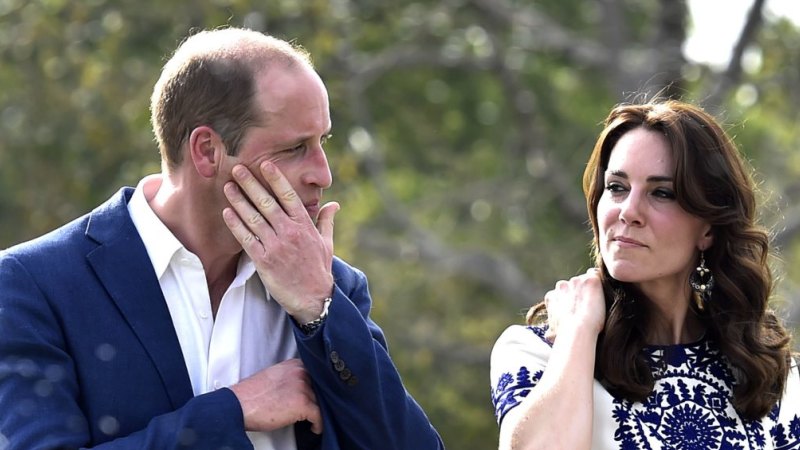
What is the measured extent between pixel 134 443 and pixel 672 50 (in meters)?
13.5

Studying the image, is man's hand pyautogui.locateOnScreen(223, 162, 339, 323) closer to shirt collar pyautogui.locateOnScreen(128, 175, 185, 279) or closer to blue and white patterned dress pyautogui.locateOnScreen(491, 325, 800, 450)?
shirt collar pyautogui.locateOnScreen(128, 175, 185, 279)

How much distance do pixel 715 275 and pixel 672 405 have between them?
1.43 feet

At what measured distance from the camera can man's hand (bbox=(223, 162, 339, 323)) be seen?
390cm

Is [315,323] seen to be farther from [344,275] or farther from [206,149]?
[206,149]

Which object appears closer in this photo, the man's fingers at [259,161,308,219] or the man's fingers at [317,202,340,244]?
the man's fingers at [259,161,308,219]

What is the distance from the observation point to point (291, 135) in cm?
397

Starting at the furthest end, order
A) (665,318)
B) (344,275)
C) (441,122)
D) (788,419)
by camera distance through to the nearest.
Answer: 1. (441,122)
2. (665,318)
3. (788,419)
4. (344,275)

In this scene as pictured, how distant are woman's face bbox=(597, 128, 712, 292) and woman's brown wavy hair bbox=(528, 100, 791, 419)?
1.6 inches

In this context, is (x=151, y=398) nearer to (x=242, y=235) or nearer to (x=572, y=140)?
(x=242, y=235)

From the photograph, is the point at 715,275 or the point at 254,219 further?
the point at 715,275

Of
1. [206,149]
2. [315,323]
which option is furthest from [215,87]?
[315,323]

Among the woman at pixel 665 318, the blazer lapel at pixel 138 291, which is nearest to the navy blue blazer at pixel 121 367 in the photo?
the blazer lapel at pixel 138 291

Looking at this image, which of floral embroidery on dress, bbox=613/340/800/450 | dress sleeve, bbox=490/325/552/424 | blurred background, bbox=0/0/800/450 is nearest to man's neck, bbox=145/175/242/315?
dress sleeve, bbox=490/325/552/424

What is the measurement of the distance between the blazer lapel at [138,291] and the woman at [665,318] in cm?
101
